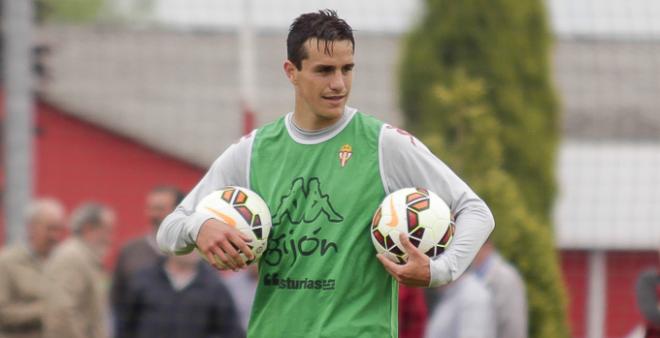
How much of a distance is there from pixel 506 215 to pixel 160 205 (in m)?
2.78

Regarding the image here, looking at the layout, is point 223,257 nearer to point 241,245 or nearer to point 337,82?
point 241,245

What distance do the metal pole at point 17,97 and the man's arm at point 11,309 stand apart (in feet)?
2.13

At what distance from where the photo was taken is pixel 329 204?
16.2ft

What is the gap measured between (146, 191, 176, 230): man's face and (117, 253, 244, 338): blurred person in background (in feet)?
1.65

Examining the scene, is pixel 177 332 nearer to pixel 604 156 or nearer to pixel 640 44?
pixel 640 44

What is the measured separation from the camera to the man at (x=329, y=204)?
4.88m

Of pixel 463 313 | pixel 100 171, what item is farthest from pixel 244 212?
pixel 100 171

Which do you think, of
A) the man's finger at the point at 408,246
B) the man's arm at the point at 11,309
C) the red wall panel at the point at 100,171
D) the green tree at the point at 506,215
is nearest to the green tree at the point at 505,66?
the green tree at the point at 506,215

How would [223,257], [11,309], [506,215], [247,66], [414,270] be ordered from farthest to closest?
[506,215] < [247,66] < [11,309] < [223,257] < [414,270]

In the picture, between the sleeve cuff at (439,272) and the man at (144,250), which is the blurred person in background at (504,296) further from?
the sleeve cuff at (439,272)

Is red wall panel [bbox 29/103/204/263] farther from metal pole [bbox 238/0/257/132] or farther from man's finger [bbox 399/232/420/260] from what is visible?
man's finger [bbox 399/232/420/260]

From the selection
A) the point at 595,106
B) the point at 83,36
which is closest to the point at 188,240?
the point at 595,106

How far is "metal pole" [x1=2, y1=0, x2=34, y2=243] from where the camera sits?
33.5 ft

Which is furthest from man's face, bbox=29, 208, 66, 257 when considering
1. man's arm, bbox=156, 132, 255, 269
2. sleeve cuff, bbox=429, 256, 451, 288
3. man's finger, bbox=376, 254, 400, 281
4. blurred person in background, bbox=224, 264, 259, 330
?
sleeve cuff, bbox=429, 256, 451, 288
